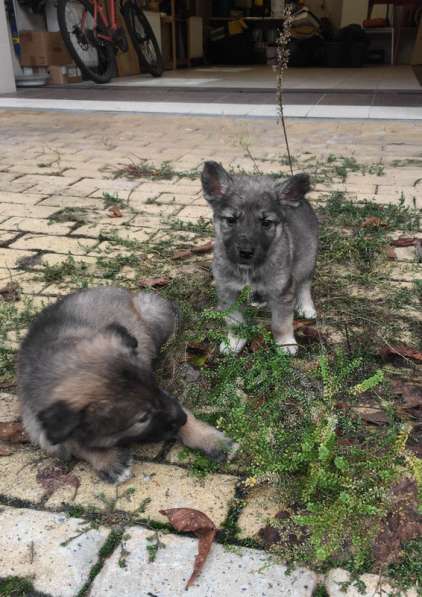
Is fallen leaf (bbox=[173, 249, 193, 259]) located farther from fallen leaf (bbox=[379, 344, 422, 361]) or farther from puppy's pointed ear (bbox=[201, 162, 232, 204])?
fallen leaf (bbox=[379, 344, 422, 361])

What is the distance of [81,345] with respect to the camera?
254 centimetres

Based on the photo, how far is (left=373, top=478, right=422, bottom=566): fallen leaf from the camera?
1985mm

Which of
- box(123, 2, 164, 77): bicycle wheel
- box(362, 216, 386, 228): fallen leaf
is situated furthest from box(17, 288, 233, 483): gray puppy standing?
box(123, 2, 164, 77): bicycle wheel

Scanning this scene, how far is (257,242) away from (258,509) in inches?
54.5

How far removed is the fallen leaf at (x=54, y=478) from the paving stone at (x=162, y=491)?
1.1 inches

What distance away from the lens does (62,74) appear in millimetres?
13797

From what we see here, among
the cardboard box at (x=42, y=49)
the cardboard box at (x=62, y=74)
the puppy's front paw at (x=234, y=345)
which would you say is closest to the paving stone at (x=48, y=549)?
the puppy's front paw at (x=234, y=345)

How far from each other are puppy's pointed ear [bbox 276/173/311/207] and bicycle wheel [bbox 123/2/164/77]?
1268 centimetres

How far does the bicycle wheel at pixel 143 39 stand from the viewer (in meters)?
14.2

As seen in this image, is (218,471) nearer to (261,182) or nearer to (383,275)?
(261,182)

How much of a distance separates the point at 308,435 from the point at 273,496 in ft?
0.92

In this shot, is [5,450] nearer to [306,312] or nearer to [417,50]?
[306,312]

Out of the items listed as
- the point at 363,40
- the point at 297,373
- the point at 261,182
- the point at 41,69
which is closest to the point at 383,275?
the point at 261,182

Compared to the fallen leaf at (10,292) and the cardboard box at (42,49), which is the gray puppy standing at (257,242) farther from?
the cardboard box at (42,49)
